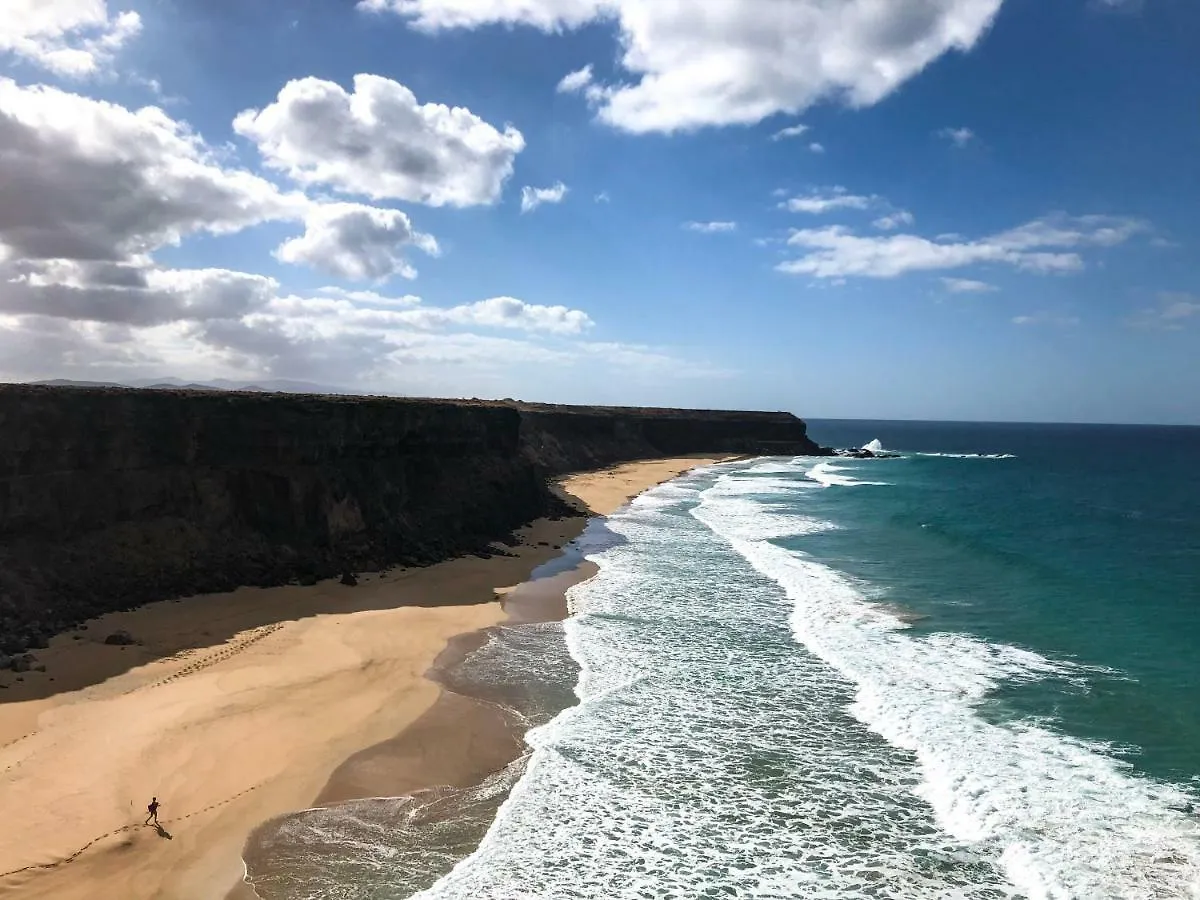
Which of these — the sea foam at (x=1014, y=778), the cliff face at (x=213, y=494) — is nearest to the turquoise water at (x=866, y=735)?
the sea foam at (x=1014, y=778)

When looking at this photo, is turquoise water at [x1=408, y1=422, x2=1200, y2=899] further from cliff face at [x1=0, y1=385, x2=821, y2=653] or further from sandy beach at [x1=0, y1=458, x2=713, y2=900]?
cliff face at [x1=0, y1=385, x2=821, y2=653]

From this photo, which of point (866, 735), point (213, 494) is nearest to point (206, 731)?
point (213, 494)

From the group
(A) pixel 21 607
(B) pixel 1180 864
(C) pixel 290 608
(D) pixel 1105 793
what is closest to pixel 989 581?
(D) pixel 1105 793

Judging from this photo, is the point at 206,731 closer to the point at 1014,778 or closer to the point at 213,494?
the point at 213,494

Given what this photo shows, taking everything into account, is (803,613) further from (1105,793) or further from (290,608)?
(290,608)

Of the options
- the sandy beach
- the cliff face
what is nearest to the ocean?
the sandy beach

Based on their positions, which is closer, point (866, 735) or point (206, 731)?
point (206, 731)
